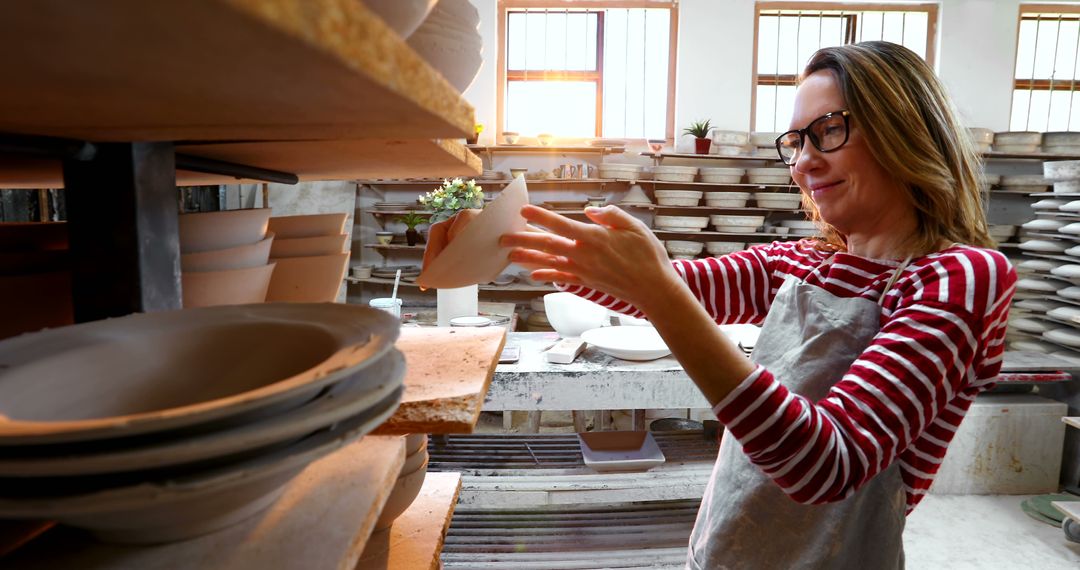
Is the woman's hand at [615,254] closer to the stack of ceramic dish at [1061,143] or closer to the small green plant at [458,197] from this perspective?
the small green plant at [458,197]

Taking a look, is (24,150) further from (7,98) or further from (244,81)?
(244,81)

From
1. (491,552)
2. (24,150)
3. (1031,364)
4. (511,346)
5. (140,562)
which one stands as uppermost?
(24,150)

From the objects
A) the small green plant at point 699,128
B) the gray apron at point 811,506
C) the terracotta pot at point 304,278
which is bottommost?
the gray apron at point 811,506

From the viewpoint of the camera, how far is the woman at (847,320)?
95 cm

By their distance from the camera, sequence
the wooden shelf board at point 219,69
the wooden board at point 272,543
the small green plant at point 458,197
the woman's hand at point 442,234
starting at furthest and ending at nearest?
the small green plant at point 458,197 → the woman's hand at point 442,234 → the wooden board at point 272,543 → the wooden shelf board at point 219,69

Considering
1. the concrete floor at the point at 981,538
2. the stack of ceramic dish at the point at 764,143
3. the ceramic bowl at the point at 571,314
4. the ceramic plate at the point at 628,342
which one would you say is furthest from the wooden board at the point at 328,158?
A: the stack of ceramic dish at the point at 764,143

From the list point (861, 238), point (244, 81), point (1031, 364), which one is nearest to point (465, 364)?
point (244, 81)

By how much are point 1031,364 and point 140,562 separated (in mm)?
4873

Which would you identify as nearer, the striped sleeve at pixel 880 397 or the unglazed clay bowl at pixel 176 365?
the unglazed clay bowl at pixel 176 365

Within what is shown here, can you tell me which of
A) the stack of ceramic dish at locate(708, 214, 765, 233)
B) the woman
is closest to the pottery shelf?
the stack of ceramic dish at locate(708, 214, 765, 233)

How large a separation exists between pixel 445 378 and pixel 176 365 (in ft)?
0.93

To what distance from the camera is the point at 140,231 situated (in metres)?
0.71

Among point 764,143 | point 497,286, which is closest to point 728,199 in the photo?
point 764,143

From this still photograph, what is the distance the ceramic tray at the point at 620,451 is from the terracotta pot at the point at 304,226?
170cm
